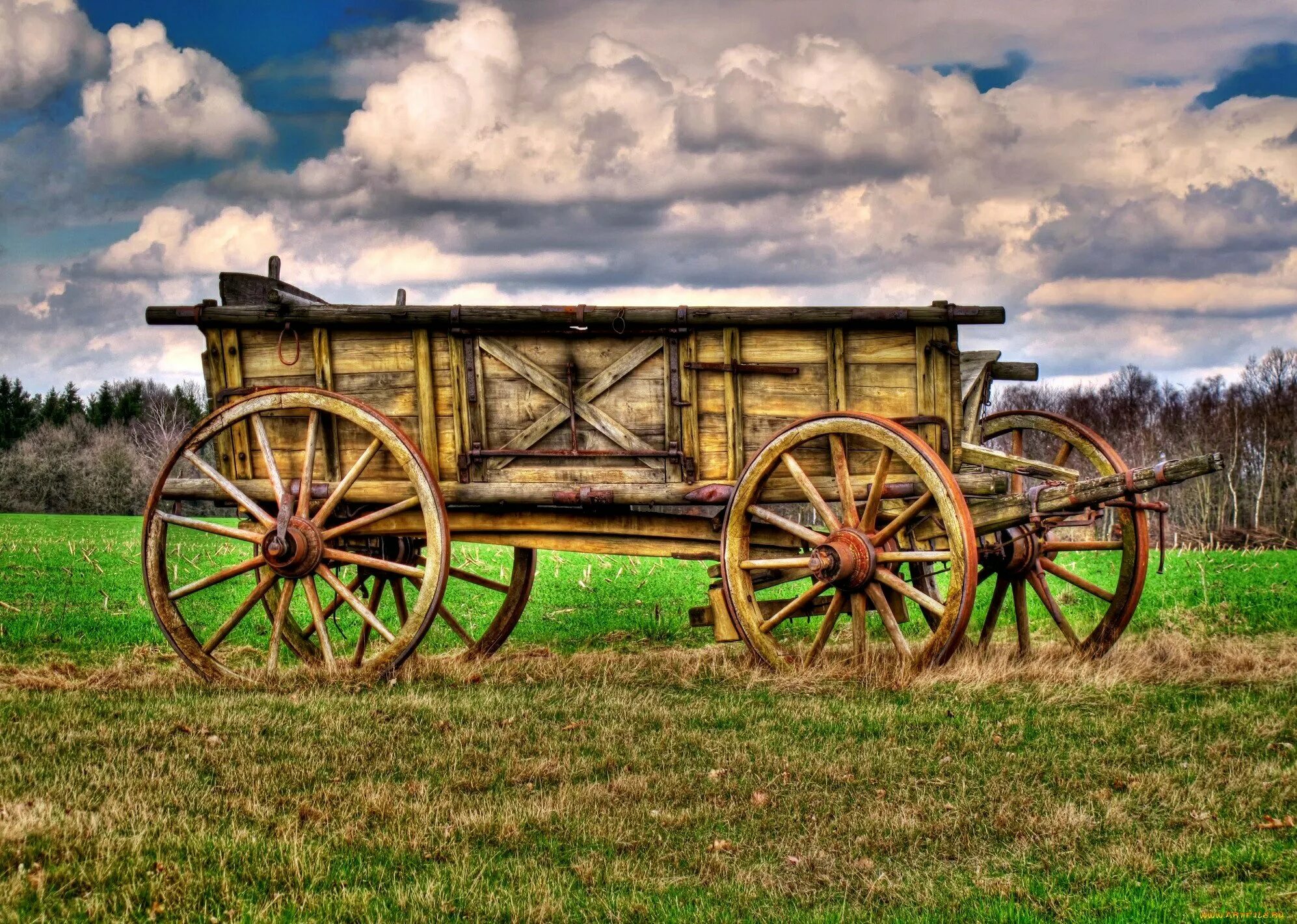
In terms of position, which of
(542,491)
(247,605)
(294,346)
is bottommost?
(247,605)

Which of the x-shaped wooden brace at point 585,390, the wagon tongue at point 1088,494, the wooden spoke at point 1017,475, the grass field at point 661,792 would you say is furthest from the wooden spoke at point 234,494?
the wooden spoke at point 1017,475

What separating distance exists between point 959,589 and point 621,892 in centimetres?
335

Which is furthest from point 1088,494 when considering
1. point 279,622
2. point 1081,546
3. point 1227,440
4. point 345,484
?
point 1227,440

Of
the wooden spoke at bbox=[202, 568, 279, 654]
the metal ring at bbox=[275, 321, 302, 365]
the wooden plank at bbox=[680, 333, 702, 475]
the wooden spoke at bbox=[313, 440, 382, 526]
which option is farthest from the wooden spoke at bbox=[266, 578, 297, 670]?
the wooden plank at bbox=[680, 333, 702, 475]

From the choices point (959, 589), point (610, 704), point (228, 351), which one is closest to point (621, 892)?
point (610, 704)

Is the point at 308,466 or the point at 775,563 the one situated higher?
the point at 308,466

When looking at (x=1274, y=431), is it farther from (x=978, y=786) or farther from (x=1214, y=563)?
(x=978, y=786)

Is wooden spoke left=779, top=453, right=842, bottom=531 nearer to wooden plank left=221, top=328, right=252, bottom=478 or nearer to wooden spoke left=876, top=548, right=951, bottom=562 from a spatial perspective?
wooden spoke left=876, top=548, right=951, bottom=562

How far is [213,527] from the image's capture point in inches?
286

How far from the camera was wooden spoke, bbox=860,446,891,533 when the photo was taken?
6738 millimetres

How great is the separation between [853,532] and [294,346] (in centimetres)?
408

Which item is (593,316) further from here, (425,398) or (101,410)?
(101,410)

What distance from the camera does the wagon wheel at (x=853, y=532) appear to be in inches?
254

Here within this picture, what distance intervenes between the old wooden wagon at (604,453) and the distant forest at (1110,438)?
22.1 metres
